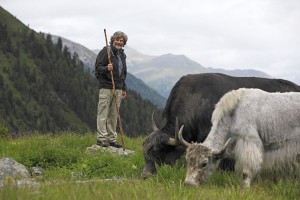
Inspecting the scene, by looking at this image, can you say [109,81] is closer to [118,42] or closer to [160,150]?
[118,42]

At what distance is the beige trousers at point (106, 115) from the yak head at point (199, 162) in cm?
565

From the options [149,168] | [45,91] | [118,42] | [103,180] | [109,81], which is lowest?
[45,91]

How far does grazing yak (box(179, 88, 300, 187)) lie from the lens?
742cm

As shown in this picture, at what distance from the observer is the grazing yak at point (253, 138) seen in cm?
742

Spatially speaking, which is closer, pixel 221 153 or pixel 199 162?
pixel 199 162

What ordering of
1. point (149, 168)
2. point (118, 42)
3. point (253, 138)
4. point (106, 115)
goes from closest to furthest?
1. point (253, 138)
2. point (149, 168)
3. point (118, 42)
4. point (106, 115)

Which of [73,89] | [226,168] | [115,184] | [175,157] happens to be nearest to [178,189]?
[115,184]

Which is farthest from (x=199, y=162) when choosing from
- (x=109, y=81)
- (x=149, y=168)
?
(x=109, y=81)

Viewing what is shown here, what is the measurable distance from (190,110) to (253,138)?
117 inches

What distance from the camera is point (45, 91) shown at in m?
142

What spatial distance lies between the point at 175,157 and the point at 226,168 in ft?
5.73

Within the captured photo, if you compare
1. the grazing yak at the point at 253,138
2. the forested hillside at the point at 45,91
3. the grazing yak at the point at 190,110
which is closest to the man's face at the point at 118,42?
the grazing yak at the point at 190,110

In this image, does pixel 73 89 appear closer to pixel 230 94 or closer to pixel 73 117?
pixel 73 117

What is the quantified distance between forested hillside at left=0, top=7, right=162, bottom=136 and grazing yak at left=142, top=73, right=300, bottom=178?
111m
